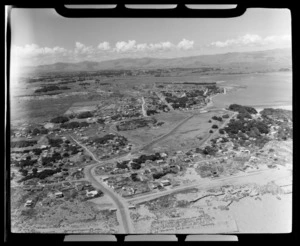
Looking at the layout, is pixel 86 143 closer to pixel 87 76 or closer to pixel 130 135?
pixel 130 135

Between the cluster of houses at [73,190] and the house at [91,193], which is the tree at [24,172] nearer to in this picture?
the cluster of houses at [73,190]

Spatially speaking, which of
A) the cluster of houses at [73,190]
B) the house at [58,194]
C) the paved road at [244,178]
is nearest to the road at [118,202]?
the cluster of houses at [73,190]

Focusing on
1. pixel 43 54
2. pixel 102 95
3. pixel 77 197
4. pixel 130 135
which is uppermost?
pixel 43 54

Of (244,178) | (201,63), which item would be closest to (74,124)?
(201,63)

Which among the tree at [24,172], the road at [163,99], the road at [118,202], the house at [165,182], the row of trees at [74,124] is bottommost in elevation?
the road at [118,202]

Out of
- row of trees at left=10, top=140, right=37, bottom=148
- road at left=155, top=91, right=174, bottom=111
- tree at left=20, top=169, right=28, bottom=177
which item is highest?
road at left=155, top=91, right=174, bottom=111

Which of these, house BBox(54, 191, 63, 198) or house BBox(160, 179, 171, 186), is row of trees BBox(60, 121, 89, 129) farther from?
house BBox(160, 179, 171, 186)

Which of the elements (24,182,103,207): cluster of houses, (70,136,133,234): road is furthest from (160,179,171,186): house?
(24,182,103,207): cluster of houses

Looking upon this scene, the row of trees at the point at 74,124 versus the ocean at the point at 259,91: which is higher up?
the ocean at the point at 259,91

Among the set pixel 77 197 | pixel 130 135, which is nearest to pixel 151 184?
pixel 130 135
